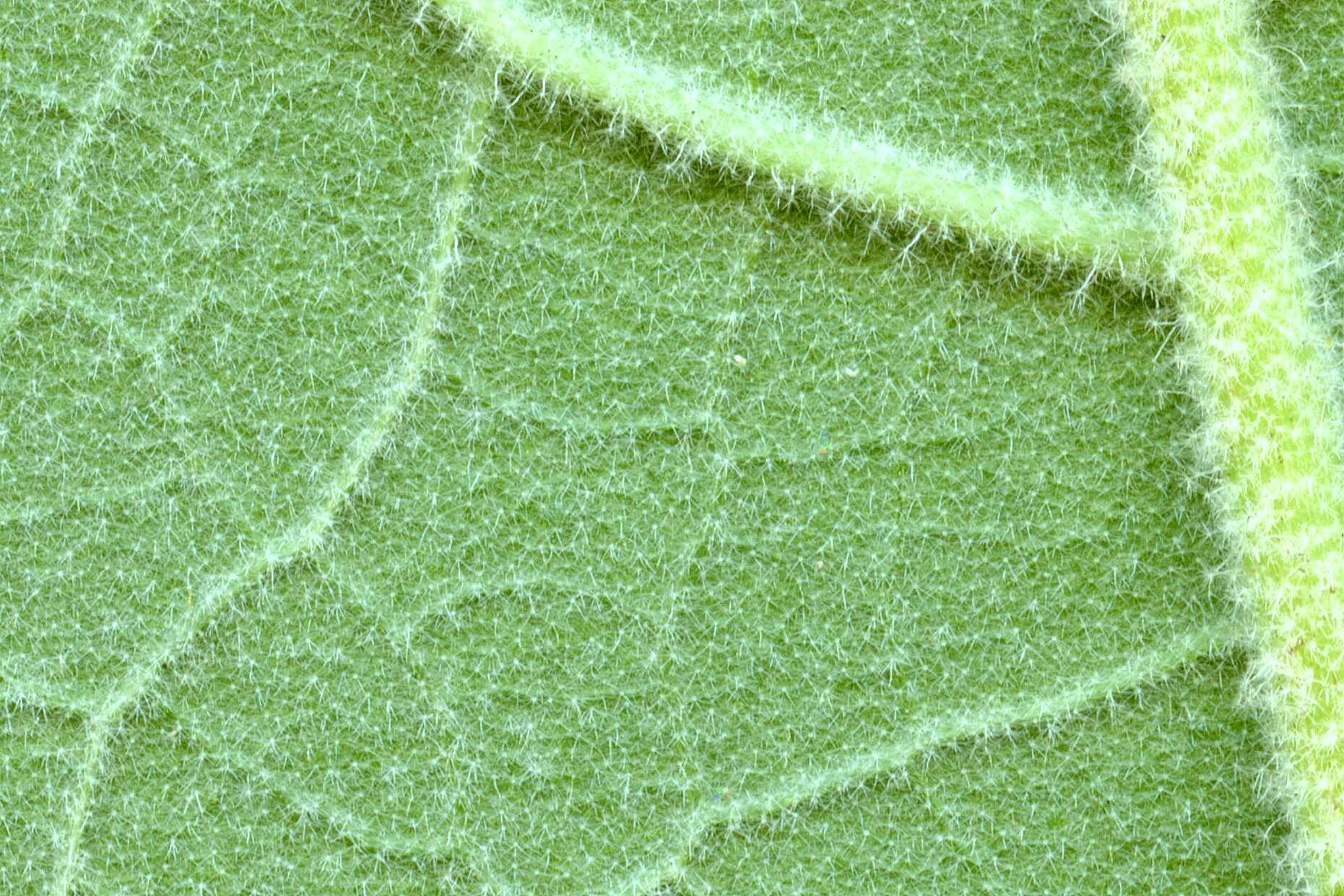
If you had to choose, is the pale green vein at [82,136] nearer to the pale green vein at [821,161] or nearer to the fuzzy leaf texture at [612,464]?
the fuzzy leaf texture at [612,464]

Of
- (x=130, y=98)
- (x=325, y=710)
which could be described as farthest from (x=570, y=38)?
(x=325, y=710)

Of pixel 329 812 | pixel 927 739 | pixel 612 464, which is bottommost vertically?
pixel 329 812

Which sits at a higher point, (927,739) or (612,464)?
(612,464)

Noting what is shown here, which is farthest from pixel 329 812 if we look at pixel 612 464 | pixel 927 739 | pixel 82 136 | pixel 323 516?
pixel 82 136

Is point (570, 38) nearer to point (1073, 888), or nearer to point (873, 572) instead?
point (873, 572)

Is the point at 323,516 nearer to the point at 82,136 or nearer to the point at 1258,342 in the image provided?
the point at 82,136

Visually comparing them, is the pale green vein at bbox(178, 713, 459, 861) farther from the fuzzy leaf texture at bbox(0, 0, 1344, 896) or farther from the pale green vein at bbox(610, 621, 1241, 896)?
the pale green vein at bbox(610, 621, 1241, 896)

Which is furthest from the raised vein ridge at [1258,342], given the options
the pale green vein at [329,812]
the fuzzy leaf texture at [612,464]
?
the pale green vein at [329,812]
